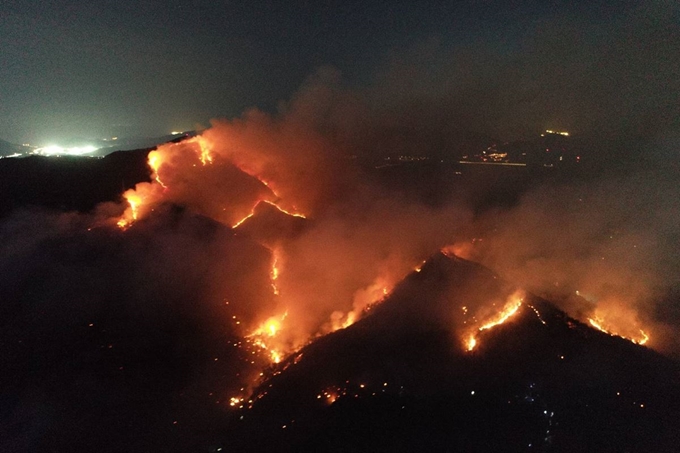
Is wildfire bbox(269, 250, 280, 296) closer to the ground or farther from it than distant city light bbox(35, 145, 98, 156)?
farther from it

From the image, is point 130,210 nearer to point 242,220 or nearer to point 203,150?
point 242,220

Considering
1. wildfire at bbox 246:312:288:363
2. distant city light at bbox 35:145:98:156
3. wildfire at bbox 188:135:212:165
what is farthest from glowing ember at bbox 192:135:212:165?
distant city light at bbox 35:145:98:156

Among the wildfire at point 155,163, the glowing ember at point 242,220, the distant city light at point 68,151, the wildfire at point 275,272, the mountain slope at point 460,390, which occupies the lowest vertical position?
the distant city light at point 68,151

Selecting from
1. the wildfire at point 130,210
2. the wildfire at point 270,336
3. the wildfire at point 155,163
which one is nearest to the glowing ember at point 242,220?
the wildfire at point 130,210

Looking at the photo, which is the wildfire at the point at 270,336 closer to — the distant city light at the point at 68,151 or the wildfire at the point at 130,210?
the wildfire at the point at 130,210

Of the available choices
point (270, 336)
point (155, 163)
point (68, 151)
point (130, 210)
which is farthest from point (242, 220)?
point (68, 151)

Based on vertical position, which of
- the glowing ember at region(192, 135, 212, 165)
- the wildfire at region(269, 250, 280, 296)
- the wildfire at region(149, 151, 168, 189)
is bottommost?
the wildfire at region(269, 250, 280, 296)

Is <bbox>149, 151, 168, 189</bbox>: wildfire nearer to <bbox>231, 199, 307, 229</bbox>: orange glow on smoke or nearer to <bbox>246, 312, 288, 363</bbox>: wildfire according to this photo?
<bbox>231, 199, 307, 229</bbox>: orange glow on smoke

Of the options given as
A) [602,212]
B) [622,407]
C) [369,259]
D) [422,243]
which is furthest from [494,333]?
[602,212]

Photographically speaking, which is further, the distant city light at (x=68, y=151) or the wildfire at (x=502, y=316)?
the distant city light at (x=68, y=151)
